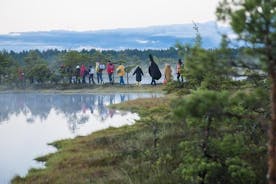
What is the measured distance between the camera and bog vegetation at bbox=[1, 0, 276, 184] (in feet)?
19.8

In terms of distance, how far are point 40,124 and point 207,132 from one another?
19.3m

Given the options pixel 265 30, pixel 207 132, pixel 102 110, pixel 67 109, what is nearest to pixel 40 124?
pixel 102 110

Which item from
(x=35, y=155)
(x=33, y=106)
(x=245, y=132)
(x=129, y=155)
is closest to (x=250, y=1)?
(x=245, y=132)

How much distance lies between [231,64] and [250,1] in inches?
30.8

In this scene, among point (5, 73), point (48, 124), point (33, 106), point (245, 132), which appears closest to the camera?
point (245, 132)

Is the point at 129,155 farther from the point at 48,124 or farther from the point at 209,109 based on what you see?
the point at 48,124

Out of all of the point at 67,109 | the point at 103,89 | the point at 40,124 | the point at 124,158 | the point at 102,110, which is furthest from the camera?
the point at 103,89

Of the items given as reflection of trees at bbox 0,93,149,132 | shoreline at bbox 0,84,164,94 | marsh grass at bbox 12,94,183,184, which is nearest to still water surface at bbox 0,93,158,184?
reflection of trees at bbox 0,93,149,132

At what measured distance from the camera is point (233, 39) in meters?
6.34

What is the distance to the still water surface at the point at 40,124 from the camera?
58.8ft

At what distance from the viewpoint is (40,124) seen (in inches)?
1095

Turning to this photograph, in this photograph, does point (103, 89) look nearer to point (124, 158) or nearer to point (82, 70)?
point (82, 70)

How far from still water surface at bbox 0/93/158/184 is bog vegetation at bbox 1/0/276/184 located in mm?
949

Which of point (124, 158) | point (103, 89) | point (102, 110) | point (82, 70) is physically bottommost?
point (103, 89)
